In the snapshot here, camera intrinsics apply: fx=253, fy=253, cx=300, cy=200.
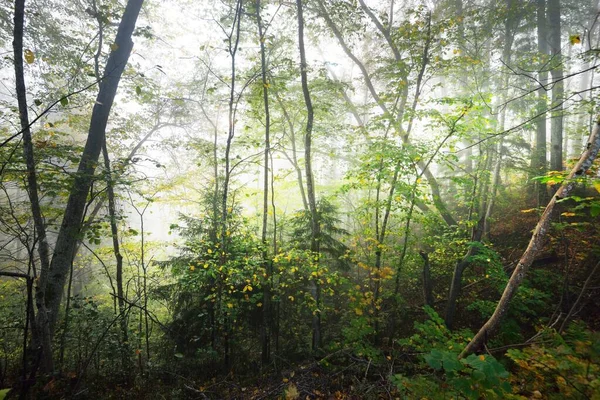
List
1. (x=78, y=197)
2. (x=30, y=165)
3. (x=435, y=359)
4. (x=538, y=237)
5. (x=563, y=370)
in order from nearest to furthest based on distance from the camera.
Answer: (x=435, y=359) → (x=563, y=370) → (x=538, y=237) → (x=30, y=165) → (x=78, y=197)

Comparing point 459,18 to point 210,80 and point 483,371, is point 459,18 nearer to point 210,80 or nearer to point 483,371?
point 483,371

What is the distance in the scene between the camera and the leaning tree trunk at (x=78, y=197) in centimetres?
538

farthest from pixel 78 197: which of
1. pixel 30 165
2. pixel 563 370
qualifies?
pixel 563 370

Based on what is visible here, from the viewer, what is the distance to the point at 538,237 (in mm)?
4090

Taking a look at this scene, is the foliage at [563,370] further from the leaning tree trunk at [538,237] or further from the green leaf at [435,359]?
the green leaf at [435,359]

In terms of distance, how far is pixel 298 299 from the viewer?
8602 mm

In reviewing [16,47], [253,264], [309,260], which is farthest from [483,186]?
[16,47]

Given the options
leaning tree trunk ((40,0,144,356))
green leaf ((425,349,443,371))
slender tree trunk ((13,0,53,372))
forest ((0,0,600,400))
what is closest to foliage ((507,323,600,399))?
forest ((0,0,600,400))

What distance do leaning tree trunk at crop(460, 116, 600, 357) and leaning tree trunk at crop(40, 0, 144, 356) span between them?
7842 mm

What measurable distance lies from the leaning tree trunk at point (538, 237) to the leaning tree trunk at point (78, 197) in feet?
25.7

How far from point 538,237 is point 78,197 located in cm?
888

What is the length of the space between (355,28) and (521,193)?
10.7 metres

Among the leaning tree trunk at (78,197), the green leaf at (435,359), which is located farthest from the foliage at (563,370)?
the leaning tree trunk at (78,197)

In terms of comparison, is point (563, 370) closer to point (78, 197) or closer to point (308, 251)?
point (308, 251)
